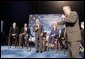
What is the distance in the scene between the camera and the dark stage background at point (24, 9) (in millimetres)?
5500

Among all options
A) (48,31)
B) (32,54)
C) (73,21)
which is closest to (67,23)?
(73,21)

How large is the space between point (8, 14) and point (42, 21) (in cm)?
80

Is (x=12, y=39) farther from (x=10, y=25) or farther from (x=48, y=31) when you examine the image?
(x=48, y=31)

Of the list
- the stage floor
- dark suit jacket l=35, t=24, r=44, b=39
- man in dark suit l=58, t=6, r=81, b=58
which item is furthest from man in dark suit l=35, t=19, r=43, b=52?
man in dark suit l=58, t=6, r=81, b=58

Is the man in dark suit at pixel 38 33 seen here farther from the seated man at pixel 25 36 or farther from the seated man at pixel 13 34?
the seated man at pixel 13 34

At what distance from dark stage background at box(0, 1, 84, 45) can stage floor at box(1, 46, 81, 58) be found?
206 millimetres

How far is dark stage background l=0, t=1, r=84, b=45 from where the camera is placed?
18.0 feet

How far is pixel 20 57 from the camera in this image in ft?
18.5

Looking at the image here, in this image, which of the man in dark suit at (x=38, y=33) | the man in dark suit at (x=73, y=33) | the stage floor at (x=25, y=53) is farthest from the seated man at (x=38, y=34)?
the man in dark suit at (x=73, y=33)

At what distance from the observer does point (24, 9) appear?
5582mm

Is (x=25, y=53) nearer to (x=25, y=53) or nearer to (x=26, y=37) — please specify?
(x=25, y=53)

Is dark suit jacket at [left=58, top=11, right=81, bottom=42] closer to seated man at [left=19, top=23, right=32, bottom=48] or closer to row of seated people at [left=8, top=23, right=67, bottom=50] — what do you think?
row of seated people at [left=8, top=23, right=67, bottom=50]

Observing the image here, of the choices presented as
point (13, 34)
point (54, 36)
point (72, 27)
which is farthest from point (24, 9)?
point (72, 27)

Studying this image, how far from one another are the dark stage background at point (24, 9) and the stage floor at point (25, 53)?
0.21 meters
